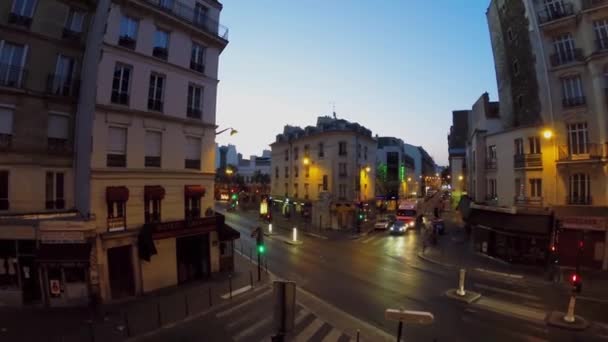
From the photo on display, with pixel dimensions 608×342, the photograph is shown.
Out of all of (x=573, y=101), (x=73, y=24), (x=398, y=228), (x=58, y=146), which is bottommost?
(x=398, y=228)

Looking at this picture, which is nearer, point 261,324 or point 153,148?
point 261,324

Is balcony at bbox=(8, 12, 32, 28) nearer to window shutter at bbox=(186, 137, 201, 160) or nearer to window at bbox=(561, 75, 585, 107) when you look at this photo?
window shutter at bbox=(186, 137, 201, 160)

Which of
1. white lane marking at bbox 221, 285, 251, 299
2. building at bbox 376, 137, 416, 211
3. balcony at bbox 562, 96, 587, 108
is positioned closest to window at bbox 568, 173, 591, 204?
balcony at bbox 562, 96, 587, 108

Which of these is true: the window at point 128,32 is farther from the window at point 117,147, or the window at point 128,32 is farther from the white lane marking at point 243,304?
the white lane marking at point 243,304

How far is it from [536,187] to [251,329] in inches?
877

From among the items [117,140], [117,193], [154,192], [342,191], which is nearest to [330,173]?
[342,191]

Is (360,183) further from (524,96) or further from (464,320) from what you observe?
(464,320)

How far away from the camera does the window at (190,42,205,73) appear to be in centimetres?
2270

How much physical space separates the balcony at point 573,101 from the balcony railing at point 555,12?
18.2 ft

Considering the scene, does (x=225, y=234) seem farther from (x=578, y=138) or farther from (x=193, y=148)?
(x=578, y=138)

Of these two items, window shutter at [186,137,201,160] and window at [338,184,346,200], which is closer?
window shutter at [186,137,201,160]

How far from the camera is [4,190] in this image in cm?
1653

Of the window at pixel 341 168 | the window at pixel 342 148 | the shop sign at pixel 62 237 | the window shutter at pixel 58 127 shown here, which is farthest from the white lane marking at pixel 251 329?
the window at pixel 342 148

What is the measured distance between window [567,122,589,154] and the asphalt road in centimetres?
987
